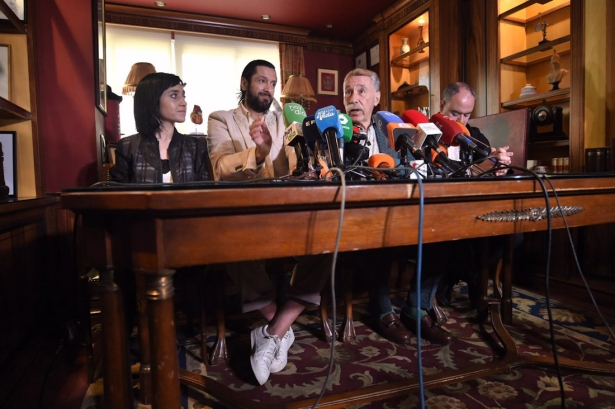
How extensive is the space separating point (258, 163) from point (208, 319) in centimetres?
104

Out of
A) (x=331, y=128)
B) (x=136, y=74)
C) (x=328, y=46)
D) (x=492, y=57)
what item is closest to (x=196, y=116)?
(x=136, y=74)

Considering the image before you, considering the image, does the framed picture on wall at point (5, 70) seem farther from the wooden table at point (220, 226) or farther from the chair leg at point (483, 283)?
the chair leg at point (483, 283)

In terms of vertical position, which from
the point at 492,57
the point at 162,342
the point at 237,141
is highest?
the point at 492,57

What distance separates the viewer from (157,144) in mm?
1639

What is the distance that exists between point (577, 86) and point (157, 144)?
99.7 inches

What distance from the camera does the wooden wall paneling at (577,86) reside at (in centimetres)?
231

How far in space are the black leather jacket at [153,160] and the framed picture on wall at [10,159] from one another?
24.1 inches

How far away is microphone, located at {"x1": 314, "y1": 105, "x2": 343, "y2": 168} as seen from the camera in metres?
0.91

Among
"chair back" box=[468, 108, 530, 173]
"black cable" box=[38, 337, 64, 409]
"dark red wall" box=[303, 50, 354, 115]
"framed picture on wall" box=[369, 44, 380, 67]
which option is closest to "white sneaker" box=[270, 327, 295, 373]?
"black cable" box=[38, 337, 64, 409]

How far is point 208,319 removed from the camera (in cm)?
197

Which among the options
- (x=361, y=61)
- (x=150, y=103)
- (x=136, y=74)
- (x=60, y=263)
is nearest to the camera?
(x=150, y=103)

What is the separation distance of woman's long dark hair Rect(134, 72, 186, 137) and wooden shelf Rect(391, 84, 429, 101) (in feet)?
9.69

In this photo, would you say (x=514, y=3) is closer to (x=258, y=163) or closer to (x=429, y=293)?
(x=429, y=293)

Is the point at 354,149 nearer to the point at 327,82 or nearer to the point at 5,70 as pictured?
the point at 5,70
